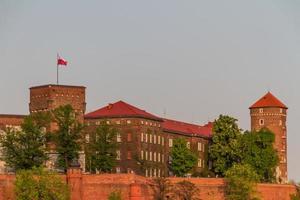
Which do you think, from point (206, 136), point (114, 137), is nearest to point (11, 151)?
point (114, 137)

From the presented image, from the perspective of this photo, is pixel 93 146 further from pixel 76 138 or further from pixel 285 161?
pixel 285 161

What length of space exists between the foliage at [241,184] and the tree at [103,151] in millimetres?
7867

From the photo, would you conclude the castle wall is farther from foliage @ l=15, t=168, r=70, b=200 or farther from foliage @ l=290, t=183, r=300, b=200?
foliage @ l=290, t=183, r=300, b=200

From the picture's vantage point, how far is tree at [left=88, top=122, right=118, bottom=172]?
10581 centimetres

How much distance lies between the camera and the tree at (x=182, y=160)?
382ft

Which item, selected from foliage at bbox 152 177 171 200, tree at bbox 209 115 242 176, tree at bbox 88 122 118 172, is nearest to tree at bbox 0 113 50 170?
tree at bbox 88 122 118 172

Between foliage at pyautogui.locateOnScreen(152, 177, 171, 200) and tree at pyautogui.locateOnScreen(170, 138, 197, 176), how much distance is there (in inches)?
539

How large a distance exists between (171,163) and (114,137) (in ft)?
30.6

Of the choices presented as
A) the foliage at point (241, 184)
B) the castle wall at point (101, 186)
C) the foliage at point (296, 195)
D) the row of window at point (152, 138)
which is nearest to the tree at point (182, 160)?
the row of window at point (152, 138)

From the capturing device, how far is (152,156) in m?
118

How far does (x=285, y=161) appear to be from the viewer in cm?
Answer: 12938

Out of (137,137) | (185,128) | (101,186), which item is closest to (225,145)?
(137,137)

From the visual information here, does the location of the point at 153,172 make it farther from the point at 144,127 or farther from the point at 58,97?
the point at 58,97

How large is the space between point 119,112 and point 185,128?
1108 cm
